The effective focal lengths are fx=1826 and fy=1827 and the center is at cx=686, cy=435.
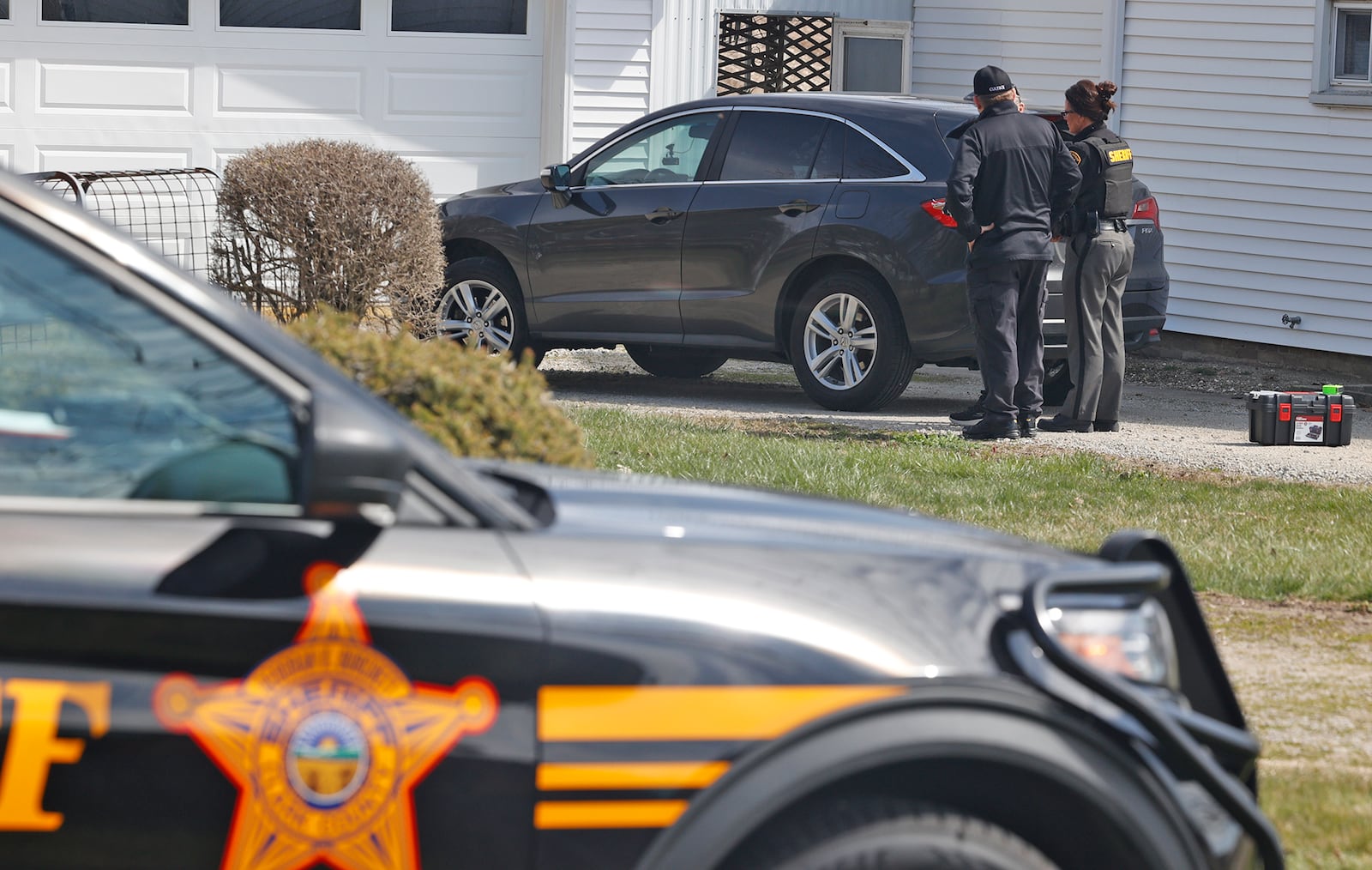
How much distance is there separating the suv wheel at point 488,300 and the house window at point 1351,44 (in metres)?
6.27

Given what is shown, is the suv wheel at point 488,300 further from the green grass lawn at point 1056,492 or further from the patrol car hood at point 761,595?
the patrol car hood at point 761,595

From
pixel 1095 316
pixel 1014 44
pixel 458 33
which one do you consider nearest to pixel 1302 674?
pixel 1095 316

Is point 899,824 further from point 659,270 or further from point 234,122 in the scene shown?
point 234,122

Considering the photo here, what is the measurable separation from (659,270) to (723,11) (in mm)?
4647

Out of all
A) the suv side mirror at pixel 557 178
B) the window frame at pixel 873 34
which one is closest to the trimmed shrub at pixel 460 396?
the suv side mirror at pixel 557 178

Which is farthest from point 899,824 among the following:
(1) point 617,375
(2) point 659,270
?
(1) point 617,375

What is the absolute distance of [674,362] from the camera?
481 inches

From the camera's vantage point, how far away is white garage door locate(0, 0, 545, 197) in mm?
13383

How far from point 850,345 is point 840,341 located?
0.06 metres

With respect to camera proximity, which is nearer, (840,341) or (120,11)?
(840,341)

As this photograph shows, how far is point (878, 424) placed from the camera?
1008cm

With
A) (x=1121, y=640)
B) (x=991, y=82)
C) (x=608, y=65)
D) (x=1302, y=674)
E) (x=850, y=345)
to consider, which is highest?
(x=608, y=65)

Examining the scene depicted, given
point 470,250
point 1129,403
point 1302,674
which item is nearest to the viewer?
point 1302,674

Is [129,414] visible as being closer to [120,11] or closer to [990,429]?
[990,429]
